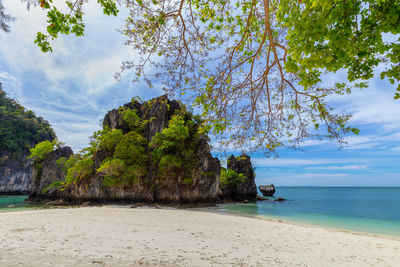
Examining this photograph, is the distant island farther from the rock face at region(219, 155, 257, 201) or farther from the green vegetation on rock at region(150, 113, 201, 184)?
the rock face at region(219, 155, 257, 201)

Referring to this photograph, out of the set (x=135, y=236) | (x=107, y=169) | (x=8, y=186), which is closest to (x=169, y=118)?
(x=107, y=169)

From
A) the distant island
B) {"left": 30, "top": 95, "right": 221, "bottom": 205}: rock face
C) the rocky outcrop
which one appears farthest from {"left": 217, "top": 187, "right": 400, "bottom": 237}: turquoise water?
the rocky outcrop

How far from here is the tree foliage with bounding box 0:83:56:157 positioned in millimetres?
45188

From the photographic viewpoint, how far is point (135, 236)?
4676 mm

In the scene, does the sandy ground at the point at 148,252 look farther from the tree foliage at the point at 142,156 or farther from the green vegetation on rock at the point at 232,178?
the green vegetation on rock at the point at 232,178

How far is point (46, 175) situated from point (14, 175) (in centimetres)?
2800

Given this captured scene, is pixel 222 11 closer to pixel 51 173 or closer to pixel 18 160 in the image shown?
pixel 51 173

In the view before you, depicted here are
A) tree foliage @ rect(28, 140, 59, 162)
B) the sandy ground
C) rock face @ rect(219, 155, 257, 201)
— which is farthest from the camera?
rock face @ rect(219, 155, 257, 201)

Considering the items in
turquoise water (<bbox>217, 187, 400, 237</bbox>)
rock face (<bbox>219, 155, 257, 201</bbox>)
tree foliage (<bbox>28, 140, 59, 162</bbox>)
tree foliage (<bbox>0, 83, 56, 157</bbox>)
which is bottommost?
turquoise water (<bbox>217, 187, 400, 237</bbox>)

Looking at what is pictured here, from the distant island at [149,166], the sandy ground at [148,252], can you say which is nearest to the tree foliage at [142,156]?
the distant island at [149,166]

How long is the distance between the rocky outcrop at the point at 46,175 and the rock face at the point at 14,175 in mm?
22309

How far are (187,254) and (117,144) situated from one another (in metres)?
18.2

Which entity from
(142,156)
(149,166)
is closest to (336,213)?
(149,166)

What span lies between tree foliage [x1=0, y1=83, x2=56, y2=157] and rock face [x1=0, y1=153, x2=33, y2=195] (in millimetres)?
2259
